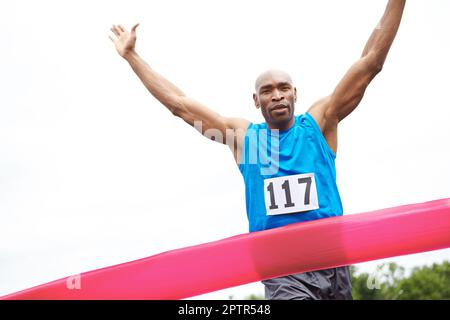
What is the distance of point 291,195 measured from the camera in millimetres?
6027

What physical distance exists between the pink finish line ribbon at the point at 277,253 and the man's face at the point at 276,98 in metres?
1.09

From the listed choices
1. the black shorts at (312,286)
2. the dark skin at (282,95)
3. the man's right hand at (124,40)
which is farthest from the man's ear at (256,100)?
the black shorts at (312,286)

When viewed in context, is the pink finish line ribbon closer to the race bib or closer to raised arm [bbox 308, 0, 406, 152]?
the race bib

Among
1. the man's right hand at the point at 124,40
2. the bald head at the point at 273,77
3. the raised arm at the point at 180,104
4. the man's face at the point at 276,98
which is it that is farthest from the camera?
the man's right hand at the point at 124,40

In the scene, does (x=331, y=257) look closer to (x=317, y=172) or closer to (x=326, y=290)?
(x=326, y=290)

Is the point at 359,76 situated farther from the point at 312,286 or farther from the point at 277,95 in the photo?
the point at 312,286

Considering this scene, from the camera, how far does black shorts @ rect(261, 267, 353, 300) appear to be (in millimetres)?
5832

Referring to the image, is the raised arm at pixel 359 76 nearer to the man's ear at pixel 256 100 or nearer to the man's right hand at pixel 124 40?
the man's ear at pixel 256 100

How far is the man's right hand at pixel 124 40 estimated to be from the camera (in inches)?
282

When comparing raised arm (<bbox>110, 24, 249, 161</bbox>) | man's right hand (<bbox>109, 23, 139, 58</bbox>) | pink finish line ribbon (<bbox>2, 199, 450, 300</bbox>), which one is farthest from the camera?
man's right hand (<bbox>109, 23, 139, 58</bbox>)

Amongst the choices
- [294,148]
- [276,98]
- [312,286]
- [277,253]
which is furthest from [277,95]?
[312,286]

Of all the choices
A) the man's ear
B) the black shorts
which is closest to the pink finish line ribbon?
the black shorts

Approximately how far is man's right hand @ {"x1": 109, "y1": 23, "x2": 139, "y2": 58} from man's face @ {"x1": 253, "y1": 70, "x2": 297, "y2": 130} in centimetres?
137

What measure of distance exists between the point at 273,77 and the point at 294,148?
0.70 meters
